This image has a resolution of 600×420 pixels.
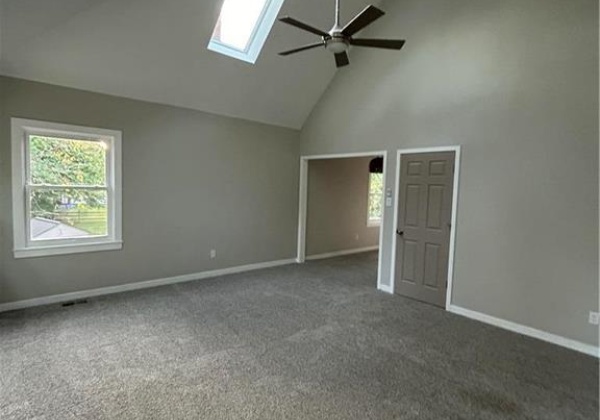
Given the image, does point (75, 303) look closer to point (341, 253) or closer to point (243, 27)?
point (243, 27)

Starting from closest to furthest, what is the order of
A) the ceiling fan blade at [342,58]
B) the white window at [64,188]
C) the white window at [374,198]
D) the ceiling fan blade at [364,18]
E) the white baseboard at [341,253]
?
the ceiling fan blade at [364,18]
the ceiling fan blade at [342,58]
the white window at [64,188]
the white baseboard at [341,253]
the white window at [374,198]

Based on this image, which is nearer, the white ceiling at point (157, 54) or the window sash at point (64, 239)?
the white ceiling at point (157, 54)

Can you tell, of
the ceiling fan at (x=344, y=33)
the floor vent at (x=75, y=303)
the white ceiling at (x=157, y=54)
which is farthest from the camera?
the floor vent at (x=75, y=303)

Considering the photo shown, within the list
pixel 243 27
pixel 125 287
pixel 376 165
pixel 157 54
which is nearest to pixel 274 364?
pixel 125 287

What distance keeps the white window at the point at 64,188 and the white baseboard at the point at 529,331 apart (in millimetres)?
4641

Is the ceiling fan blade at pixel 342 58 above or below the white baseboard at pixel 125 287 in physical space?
above

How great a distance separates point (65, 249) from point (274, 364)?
3158mm

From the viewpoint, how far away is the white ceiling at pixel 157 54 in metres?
3.43

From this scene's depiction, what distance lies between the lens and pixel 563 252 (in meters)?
3.43

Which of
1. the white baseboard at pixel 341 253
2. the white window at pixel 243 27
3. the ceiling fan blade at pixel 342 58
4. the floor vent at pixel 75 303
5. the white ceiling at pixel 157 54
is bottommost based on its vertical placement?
the floor vent at pixel 75 303

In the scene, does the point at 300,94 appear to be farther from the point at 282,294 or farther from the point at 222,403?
the point at 222,403

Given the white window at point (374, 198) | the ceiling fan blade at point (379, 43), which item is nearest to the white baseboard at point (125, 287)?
the white window at point (374, 198)

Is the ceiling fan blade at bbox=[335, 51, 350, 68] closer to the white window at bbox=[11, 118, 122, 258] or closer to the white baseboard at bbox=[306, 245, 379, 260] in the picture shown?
the white window at bbox=[11, 118, 122, 258]

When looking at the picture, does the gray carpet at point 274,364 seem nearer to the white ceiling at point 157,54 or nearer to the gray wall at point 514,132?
the gray wall at point 514,132
